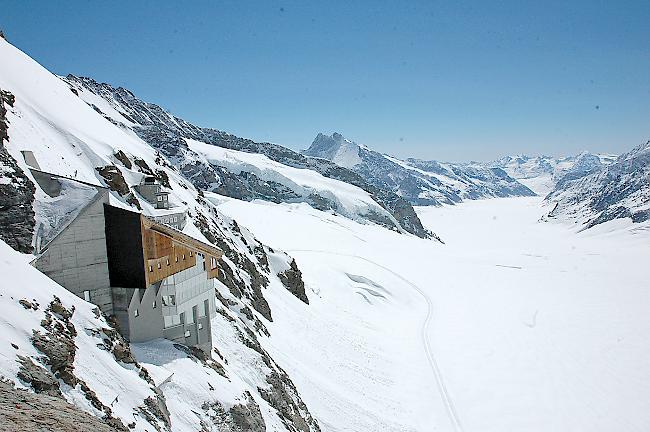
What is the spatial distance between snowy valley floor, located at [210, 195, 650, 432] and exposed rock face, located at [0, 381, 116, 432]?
18332 millimetres

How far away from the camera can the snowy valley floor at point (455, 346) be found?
3144 centimetres

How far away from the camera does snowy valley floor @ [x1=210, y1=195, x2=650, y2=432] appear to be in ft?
103

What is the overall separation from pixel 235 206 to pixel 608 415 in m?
85.1

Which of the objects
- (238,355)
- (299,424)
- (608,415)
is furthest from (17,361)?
(608,415)

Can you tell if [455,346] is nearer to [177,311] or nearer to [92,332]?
[177,311]

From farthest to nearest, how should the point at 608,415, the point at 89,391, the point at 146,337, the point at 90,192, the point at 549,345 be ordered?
1. the point at 549,345
2. the point at 608,415
3. the point at 146,337
4. the point at 90,192
5. the point at 89,391

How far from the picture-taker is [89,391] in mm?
11375

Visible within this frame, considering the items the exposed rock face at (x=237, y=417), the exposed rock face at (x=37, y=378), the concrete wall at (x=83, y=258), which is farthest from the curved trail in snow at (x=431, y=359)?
the exposed rock face at (x=37, y=378)

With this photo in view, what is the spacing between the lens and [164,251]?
17141mm

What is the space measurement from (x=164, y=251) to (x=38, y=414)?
29.6 ft

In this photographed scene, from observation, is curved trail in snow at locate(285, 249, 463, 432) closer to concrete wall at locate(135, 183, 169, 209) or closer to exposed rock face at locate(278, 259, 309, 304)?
exposed rock face at locate(278, 259, 309, 304)

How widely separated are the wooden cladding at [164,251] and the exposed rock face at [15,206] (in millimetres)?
3562

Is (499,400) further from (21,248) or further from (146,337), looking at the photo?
(21,248)

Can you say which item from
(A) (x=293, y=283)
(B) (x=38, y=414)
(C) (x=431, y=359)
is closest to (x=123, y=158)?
(A) (x=293, y=283)
